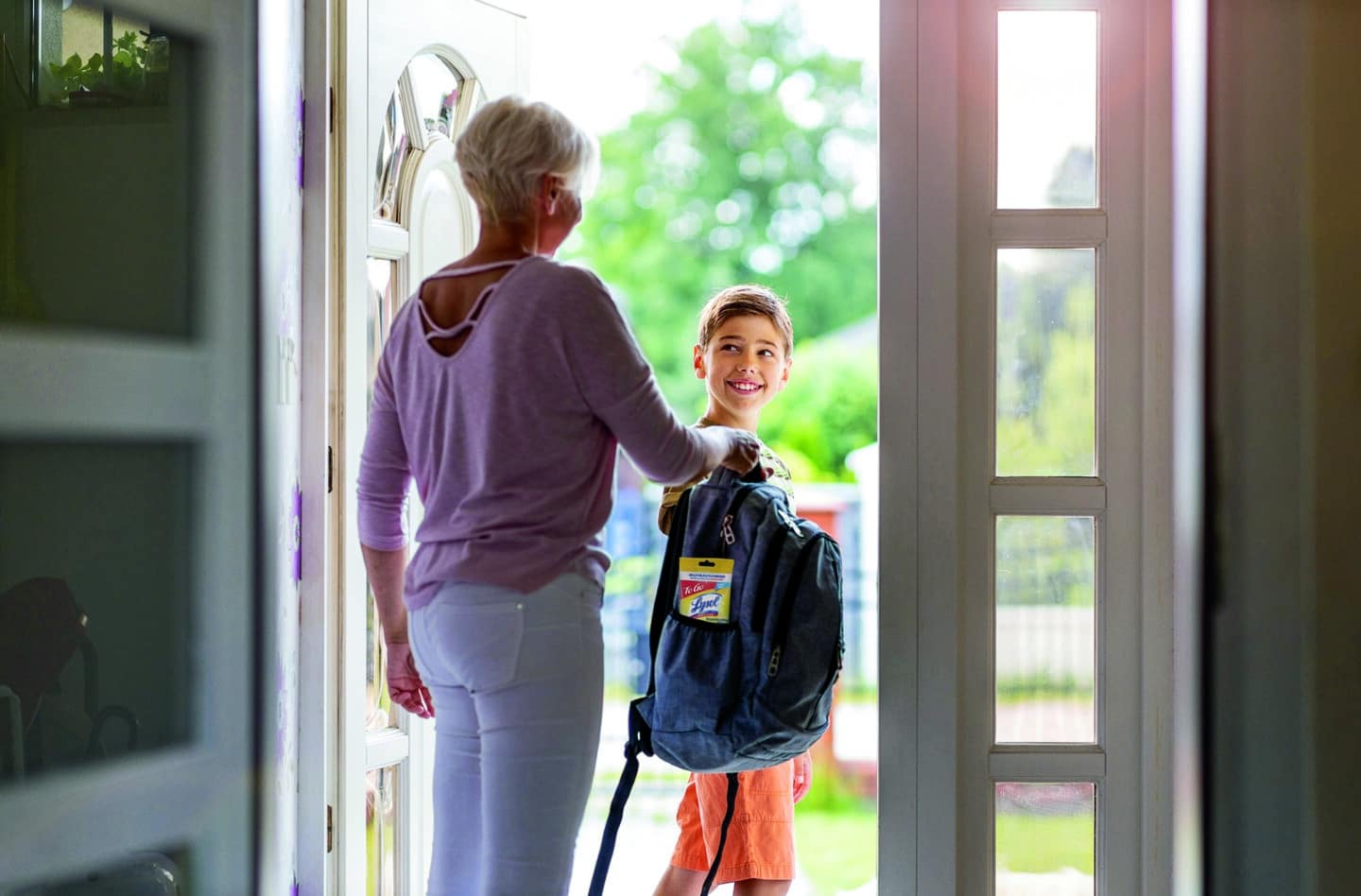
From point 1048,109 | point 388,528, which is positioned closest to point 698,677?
point 388,528

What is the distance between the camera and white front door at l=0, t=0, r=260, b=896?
65.8 inches

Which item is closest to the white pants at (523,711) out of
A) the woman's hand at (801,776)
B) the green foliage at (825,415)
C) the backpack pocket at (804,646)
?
the backpack pocket at (804,646)

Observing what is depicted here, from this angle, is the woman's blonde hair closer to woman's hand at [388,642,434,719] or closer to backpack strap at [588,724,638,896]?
woman's hand at [388,642,434,719]

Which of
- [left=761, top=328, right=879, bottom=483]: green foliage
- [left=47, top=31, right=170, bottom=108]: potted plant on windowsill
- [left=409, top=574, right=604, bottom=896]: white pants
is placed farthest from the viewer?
[left=761, top=328, right=879, bottom=483]: green foliage

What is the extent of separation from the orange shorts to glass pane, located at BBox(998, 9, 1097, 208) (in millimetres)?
1154

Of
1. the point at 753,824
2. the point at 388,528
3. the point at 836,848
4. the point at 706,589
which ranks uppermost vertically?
the point at 388,528

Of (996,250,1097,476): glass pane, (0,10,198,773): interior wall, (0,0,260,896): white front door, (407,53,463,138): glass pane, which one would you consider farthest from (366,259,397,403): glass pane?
(996,250,1097,476): glass pane

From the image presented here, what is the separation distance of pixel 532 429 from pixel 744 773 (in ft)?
3.22

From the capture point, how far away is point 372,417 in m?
1.75

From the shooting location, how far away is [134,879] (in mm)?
1788

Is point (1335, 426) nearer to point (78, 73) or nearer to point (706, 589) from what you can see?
point (706, 589)

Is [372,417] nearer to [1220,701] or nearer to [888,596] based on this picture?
[888,596]

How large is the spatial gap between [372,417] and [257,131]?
0.63 meters

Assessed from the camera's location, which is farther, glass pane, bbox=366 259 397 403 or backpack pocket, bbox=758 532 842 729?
glass pane, bbox=366 259 397 403
